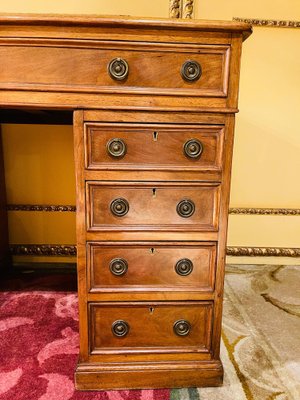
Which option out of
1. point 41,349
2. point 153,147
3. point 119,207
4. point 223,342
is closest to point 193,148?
point 153,147

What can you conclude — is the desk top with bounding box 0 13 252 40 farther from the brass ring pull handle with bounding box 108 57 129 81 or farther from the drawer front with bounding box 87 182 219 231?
the drawer front with bounding box 87 182 219 231

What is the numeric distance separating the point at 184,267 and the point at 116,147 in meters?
0.38

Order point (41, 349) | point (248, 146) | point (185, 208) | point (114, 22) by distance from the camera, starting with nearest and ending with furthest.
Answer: point (114, 22), point (185, 208), point (41, 349), point (248, 146)

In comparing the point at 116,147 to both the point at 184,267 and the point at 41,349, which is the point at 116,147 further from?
the point at 41,349

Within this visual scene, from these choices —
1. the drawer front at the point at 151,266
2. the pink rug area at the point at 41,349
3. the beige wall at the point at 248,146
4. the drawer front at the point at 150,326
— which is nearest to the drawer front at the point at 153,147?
the drawer front at the point at 151,266

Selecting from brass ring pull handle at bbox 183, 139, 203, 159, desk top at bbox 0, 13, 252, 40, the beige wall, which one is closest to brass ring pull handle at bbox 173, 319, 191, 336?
brass ring pull handle at bbox 183, 139, 203, 159

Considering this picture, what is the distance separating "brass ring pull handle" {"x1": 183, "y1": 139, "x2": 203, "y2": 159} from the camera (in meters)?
0.83

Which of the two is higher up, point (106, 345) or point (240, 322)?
point (106, 345)

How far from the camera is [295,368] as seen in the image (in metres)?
1.00

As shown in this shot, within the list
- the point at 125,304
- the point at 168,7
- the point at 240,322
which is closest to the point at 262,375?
the point at 240,322

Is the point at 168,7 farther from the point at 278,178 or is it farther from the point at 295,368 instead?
the point at 295,368

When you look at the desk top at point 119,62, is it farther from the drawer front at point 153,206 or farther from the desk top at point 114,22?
the drawer front at point 153,206

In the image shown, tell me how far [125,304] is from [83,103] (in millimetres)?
564

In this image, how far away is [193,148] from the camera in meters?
0.83
